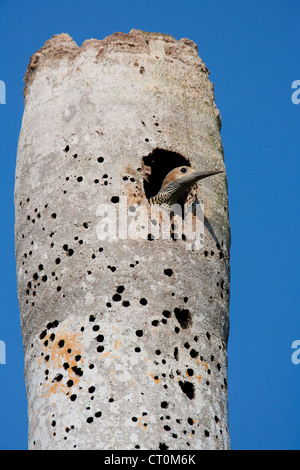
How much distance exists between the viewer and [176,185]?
556 inches

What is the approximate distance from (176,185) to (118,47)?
239cm

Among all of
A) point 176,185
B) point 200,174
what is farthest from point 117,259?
point 200,174

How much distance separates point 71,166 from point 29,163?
80 centimetres

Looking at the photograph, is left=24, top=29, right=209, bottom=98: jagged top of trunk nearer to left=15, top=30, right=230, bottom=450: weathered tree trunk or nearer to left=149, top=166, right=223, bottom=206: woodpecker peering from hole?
left=15, top=30, right=230, bottom=450: weathered tree trunk

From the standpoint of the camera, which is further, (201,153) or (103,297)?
(201,153)

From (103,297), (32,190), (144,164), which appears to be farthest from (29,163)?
(103,297)

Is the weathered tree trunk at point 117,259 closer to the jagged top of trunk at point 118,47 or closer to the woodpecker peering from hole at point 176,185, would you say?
the jagged top of trunk at point 118,47

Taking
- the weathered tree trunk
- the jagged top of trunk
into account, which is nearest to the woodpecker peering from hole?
the weathered tree trunk

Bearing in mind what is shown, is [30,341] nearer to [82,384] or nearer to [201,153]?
[82,384]

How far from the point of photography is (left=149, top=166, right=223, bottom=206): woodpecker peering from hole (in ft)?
46.3

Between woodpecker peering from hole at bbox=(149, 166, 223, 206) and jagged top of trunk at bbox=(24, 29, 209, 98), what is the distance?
2.09m

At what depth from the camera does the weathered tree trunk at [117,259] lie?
41.9ft

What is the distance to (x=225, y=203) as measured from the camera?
1508 centimetres

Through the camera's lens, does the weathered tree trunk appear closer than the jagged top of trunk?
Yes
